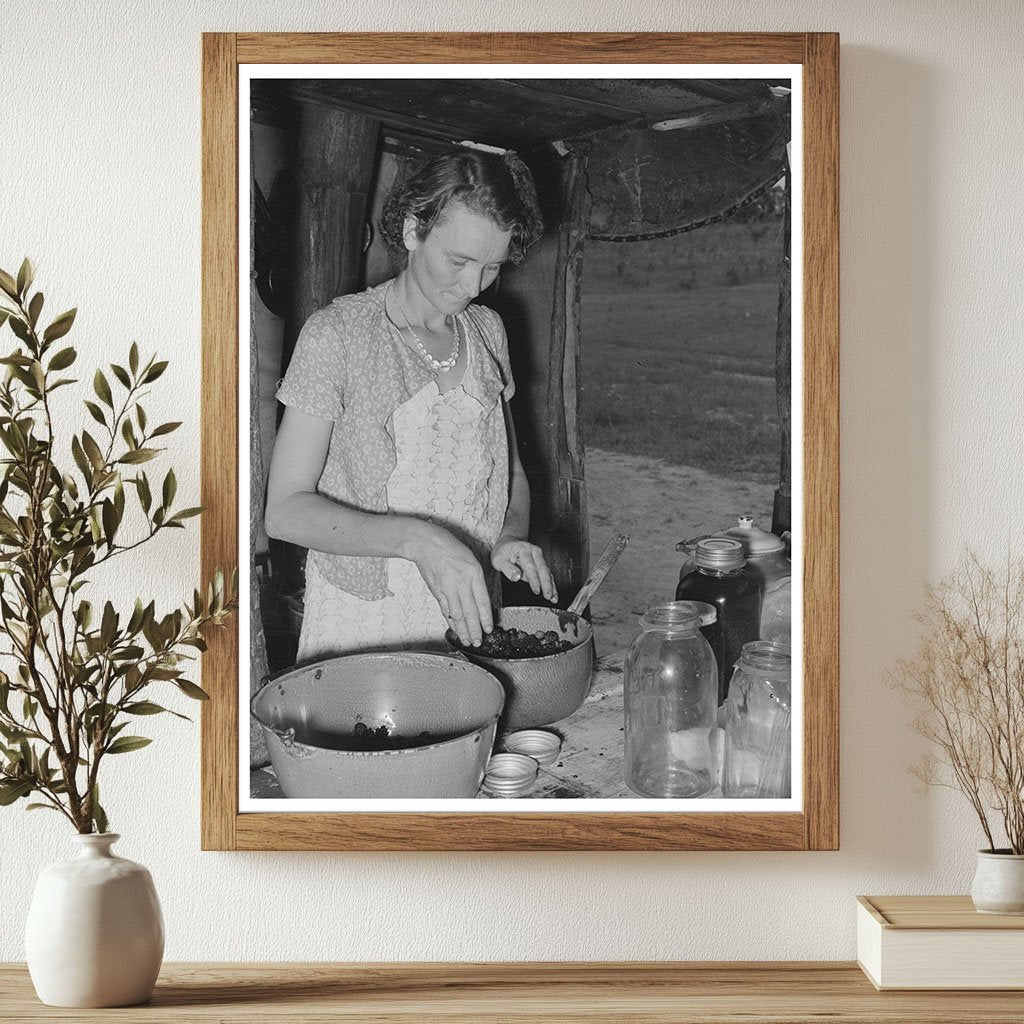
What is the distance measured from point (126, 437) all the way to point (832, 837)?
114cm

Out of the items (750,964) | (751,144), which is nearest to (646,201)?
(751,144)

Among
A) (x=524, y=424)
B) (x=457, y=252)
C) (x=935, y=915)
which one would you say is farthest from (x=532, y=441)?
(x=935, y=915)

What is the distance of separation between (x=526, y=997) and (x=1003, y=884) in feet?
Answer: 2.15

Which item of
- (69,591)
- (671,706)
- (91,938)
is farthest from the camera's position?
(671,706)

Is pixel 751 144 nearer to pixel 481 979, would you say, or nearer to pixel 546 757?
pixel 546 757

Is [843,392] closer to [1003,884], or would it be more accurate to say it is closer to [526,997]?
[1003,884]

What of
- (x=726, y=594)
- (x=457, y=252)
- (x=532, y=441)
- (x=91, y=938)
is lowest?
(x=91, y=938)

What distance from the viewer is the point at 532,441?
1567 millimetres

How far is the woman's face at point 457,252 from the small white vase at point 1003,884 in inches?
42.1

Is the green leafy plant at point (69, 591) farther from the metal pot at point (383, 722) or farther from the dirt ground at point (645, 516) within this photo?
the dirt ground at point (645, 516)

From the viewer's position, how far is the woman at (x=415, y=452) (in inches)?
61.4

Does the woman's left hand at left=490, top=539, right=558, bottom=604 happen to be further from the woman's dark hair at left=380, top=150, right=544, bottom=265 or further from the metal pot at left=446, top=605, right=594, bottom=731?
the woman's dark hair at left=380, top=150, right=544, bottom=265

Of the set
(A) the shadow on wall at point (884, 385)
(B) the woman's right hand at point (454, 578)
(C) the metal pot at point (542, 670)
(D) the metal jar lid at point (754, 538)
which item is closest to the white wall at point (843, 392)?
(A) the shadow on wall at point (884, 385)

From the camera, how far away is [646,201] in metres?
1.56
